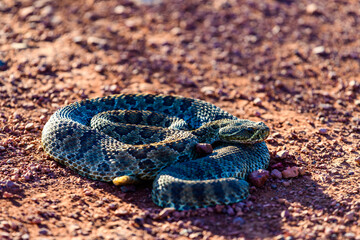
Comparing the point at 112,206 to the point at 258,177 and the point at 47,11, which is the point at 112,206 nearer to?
the point at 258,177

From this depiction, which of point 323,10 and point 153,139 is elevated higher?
point 323,10

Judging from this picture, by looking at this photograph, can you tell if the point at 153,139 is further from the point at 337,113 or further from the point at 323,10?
the point at 323,10

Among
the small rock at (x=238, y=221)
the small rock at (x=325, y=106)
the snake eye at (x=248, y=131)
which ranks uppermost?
the snake eye at (x=248, y=131)

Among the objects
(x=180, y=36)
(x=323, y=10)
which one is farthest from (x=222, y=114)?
(x=323, y=10)

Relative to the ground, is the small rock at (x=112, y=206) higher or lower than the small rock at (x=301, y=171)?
lower

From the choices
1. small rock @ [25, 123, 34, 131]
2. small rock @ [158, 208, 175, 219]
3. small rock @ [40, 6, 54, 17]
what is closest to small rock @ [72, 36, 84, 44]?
small rock @ [40, 6, 54, 17]

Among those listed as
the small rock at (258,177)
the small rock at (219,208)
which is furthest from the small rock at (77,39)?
the small rock at (219,208)

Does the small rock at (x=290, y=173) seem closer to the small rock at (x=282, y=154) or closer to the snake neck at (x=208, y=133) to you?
the small rock at (x=282, y=154)
